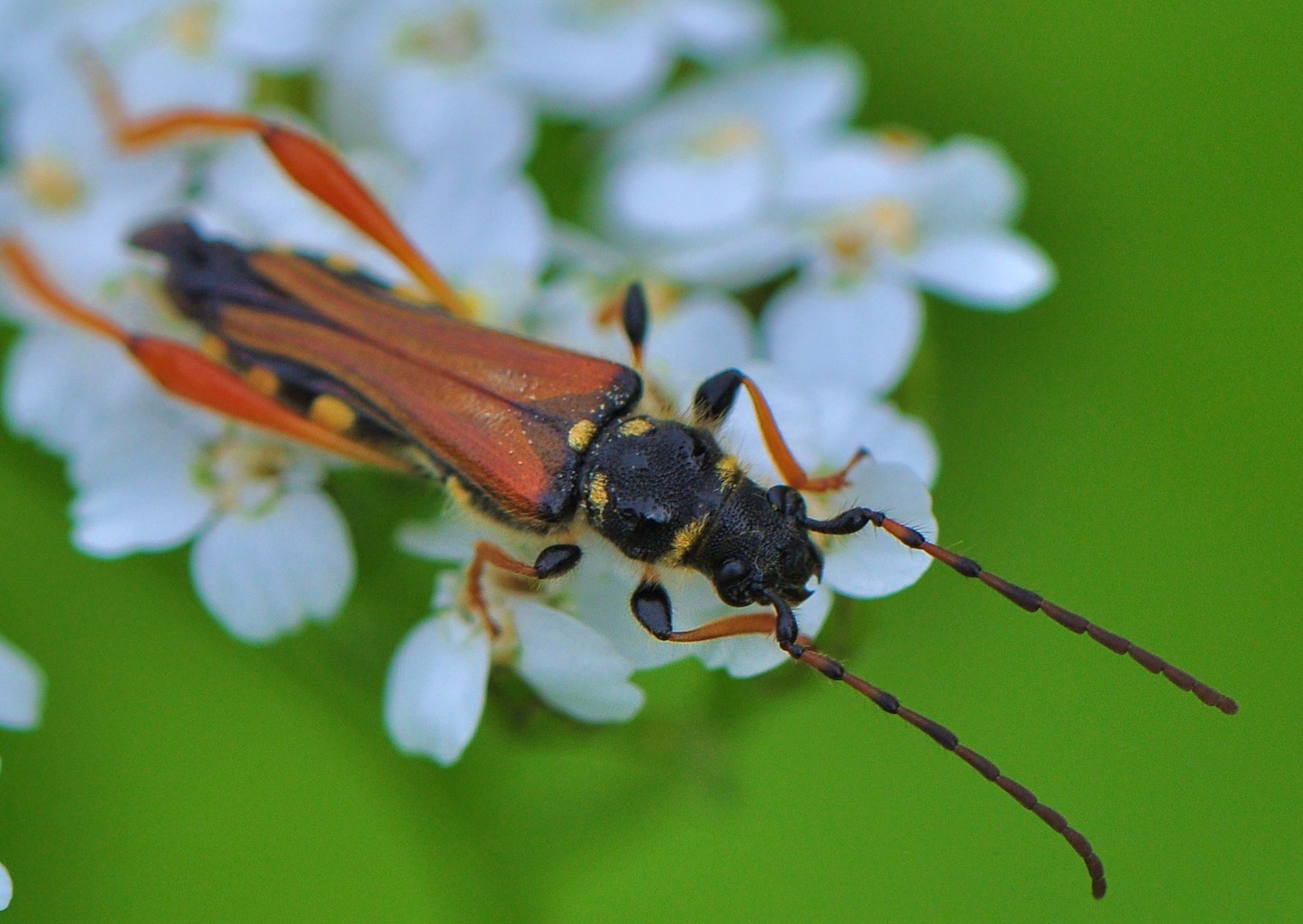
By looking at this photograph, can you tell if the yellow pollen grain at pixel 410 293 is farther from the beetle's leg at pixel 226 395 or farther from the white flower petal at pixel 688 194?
the white flower petal at pixel 688 194

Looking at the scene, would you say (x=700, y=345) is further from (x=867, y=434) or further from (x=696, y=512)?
(x=696, y=512)

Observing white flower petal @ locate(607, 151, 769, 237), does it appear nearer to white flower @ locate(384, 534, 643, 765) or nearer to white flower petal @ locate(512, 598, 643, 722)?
white flower @ locate(384, 534, 643, 765)

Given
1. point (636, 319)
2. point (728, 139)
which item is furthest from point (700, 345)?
point (728, 139)

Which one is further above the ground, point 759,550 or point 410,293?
point 759,550

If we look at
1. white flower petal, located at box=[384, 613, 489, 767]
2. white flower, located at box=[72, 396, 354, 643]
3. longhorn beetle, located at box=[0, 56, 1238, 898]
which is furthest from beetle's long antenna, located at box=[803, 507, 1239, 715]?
white flower, located at box=[72, 396, 354, 643]

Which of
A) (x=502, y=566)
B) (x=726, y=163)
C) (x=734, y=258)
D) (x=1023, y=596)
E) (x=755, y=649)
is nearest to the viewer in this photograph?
(x=1023, y=596)

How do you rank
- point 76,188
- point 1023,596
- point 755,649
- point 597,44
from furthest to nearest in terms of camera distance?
1. point 597,44
2. point 76,188
3. point 755,649
4. point 1023,596

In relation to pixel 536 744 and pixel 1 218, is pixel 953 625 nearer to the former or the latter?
pixel 536 744

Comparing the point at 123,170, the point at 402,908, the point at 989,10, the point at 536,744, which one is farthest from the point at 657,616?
the point at 989,10

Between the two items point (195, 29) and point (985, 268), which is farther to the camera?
point (195, 29)

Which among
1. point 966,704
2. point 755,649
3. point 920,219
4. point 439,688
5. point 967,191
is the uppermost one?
point 967,191
